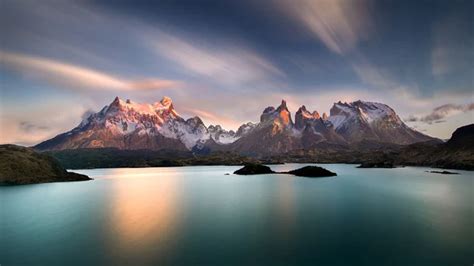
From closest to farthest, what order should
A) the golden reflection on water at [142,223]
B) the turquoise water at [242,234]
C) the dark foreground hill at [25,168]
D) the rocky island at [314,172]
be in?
the turquoise water at [242,234] → the golden reflection on water at [142,223] → the dark foreground hill at [25,168] → the rocky island at [314,172]

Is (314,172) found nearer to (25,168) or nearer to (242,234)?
(242,234)

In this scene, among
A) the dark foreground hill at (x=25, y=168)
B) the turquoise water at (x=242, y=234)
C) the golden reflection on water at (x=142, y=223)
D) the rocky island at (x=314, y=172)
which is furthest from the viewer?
the rocky island at (x=314, y=172)

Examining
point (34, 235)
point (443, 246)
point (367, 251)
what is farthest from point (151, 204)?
point (443, 246)

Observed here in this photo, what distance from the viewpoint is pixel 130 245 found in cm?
3678

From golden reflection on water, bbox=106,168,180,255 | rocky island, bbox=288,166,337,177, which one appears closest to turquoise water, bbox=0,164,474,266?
golden reflection on water, bbox=106,168,180,255

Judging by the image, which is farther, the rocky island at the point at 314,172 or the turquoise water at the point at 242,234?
the rocky island at the point at 314,172

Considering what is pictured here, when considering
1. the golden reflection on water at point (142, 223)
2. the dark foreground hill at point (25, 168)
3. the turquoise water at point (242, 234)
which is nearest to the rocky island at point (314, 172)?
the turquoise water at point (242, 234)

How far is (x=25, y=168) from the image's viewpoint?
126688 millimetres

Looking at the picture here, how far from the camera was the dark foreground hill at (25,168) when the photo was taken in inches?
4688

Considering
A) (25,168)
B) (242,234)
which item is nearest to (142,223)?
(242,234)

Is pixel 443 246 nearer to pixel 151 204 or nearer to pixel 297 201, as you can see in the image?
pixel 297 201

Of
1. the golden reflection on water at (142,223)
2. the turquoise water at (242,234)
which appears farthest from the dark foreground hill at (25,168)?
the golden reflection on water at (142,223)

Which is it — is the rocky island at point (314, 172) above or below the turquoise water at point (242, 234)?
above

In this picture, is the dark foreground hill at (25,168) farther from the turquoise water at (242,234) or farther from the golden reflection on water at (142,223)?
the golden reflection on water at (142,223)
